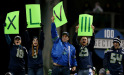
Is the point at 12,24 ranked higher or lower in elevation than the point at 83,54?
higher

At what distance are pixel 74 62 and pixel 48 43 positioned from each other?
10.5 feet

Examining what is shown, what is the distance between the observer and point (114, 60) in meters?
14.8

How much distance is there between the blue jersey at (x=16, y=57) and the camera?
14859mm

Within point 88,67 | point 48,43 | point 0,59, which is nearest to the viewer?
point 88,67

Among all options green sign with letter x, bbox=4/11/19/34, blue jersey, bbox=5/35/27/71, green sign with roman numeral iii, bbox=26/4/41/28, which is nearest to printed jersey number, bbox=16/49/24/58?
blue jersey, bbox=5/35/27/71

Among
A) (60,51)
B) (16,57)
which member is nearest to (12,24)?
(16,57)

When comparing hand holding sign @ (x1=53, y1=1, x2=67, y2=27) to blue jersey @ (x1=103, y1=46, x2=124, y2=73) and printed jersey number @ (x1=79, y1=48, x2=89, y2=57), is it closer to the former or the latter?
printed jersey number @ (x1=79, y1=48, x2=89, y2=57)

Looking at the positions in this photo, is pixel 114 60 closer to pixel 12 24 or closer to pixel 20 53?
pixel 20 53

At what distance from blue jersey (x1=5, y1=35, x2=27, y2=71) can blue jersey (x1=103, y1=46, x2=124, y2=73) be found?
269cm

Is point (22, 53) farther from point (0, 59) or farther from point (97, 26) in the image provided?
point (97, 26)

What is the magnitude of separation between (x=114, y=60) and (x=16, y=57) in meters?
3.17

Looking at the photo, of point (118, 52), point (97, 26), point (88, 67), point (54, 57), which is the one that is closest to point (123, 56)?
point (118, 52)

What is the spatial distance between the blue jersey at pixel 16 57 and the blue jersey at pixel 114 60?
269cm

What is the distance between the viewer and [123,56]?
14.8m
